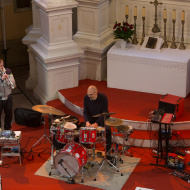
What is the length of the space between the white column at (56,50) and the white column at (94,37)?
42cm

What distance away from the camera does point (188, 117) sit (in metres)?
9.12

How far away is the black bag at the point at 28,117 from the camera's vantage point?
9562 millimetres

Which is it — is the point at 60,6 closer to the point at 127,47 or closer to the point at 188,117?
the point at 127,47

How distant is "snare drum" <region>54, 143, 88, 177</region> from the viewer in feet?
25.7

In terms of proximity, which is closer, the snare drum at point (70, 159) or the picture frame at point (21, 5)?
the snare drum at point (70, 159)

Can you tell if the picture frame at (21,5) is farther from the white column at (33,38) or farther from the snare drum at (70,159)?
the snare drum at (70,159)

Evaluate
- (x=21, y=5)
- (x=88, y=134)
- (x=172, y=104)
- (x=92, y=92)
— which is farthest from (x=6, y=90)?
(x=21, y=5)

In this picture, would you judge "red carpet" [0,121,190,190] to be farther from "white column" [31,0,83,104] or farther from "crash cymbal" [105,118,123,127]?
"white column" [31,0,83,104]

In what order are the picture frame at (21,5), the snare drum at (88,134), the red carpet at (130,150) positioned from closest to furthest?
the snare drum at (88,134) → the red carpet at (130,150) → the picture frame at (21,5)

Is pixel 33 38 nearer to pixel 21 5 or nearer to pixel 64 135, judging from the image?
pixel 21 5

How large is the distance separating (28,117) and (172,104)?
257 cm

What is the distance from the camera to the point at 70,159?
7.89m

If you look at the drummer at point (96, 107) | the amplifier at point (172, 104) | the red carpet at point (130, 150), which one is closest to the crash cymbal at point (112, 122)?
the drummer at point (96, 107)

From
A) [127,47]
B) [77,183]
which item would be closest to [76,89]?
[127,47]
